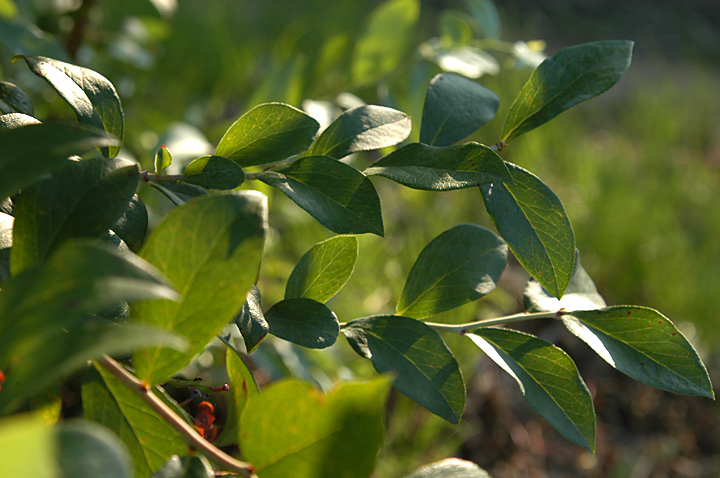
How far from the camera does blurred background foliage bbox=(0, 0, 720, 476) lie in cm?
55

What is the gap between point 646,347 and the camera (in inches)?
8.8

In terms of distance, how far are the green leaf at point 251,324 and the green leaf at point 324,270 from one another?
0.14 ft

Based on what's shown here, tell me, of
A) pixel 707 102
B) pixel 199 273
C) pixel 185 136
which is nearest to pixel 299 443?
pixel 199 273

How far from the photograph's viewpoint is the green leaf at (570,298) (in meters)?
0.25

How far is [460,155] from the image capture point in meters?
0.21

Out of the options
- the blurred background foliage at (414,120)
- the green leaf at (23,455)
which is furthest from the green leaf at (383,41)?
the green leaf at (23,455)

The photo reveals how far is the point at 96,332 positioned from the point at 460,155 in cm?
14

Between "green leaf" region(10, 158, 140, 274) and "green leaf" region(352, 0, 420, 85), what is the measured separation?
1.40 ft

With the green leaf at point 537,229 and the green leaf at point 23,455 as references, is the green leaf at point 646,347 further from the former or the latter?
the green leaf at point 23,455

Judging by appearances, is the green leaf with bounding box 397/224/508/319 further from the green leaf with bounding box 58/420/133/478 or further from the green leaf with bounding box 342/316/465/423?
the green leaf with bounding box 58/420/133/478

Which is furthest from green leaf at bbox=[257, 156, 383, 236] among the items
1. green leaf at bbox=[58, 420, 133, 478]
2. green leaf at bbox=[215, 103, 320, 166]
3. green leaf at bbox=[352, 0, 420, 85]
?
green leaf at bbox=[352, 0, 420, 85]

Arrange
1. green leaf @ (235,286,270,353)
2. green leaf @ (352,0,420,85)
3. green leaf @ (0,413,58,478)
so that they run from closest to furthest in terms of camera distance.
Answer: green leaf @ (0,413,58,478) → green leaf @ (235,286,270,353) → green leaf @ (352,0,420,85)

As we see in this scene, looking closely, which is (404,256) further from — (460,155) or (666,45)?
(666,45)

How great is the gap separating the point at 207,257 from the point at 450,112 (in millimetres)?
148
